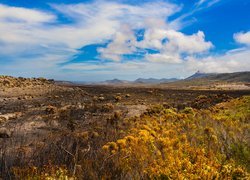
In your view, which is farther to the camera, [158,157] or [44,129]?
[44,129]

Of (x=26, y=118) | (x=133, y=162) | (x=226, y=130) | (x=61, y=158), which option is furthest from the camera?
(x=26, y=118)

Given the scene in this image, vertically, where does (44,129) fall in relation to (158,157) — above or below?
below

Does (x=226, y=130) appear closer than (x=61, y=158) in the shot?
No

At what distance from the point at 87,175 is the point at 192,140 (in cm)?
458

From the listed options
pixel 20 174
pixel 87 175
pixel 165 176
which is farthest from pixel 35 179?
pixel 165 176

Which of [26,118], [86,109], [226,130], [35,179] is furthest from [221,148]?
[86,109]

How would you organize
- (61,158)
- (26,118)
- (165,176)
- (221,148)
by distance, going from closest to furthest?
(165,176)
(61,158)
(221,148)
(26,118)

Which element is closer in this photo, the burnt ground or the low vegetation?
the low vegetation

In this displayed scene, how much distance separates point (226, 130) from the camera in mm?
11641

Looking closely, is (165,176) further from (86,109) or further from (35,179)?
(86,109)

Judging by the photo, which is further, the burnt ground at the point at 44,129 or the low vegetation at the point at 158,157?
the burnt ground at the point at 44,129

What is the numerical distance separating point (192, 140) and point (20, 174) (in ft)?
18.6

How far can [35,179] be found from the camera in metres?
6.03

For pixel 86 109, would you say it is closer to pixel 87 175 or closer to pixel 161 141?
pixel 161 141
